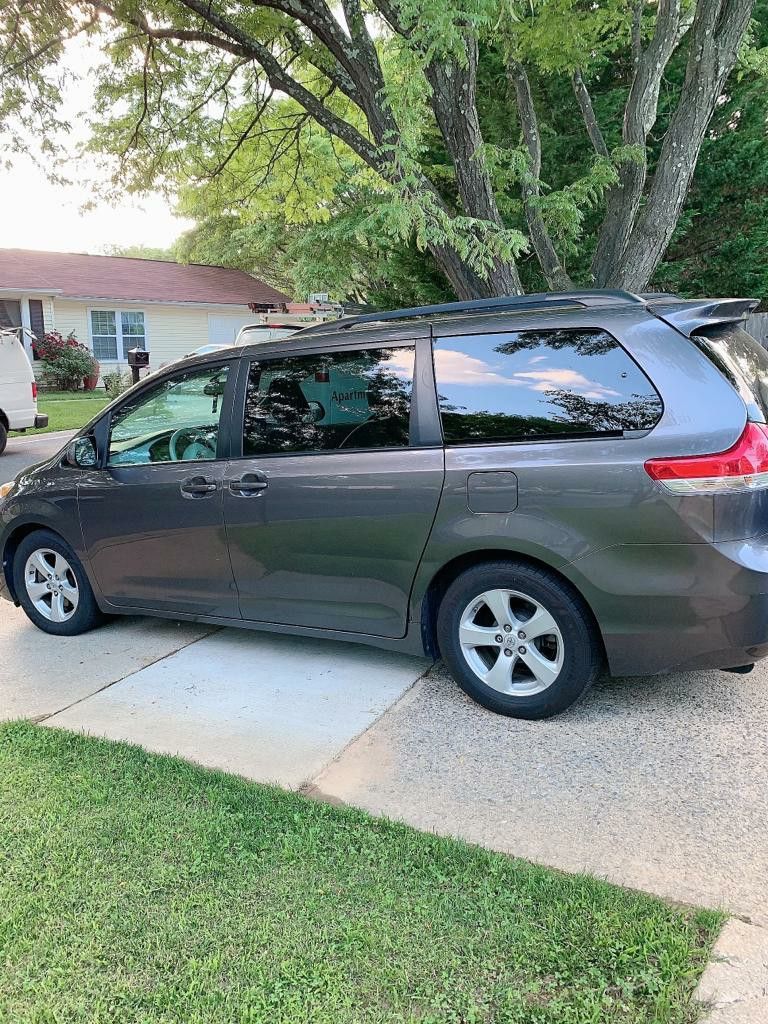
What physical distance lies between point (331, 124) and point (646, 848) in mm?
7985

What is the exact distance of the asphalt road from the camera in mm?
10891

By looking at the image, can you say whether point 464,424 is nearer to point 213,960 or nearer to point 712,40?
point 213,960

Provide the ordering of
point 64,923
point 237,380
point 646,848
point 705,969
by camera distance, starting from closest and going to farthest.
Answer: point 705,969 → point 64,923 → point 646,848 → point 237,380

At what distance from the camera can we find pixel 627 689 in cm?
373

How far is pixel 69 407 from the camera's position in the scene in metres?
18.2

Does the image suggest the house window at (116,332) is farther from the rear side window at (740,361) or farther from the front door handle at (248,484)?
the rear side window at (740,361)

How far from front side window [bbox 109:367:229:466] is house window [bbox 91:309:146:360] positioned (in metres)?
22.1

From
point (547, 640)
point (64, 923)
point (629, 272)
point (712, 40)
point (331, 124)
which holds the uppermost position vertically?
point (712, 40)

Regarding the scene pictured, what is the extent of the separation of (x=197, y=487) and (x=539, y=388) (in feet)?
6.24

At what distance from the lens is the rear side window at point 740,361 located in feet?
10.2

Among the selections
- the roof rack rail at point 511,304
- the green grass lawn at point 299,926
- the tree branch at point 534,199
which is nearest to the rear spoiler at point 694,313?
the roof rack rail at point 511,304

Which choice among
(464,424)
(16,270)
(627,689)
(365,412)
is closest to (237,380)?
(365,412)

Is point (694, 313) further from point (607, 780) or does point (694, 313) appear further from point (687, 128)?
point (687, 128)

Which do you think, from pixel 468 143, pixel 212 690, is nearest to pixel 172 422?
pixel 212 690
